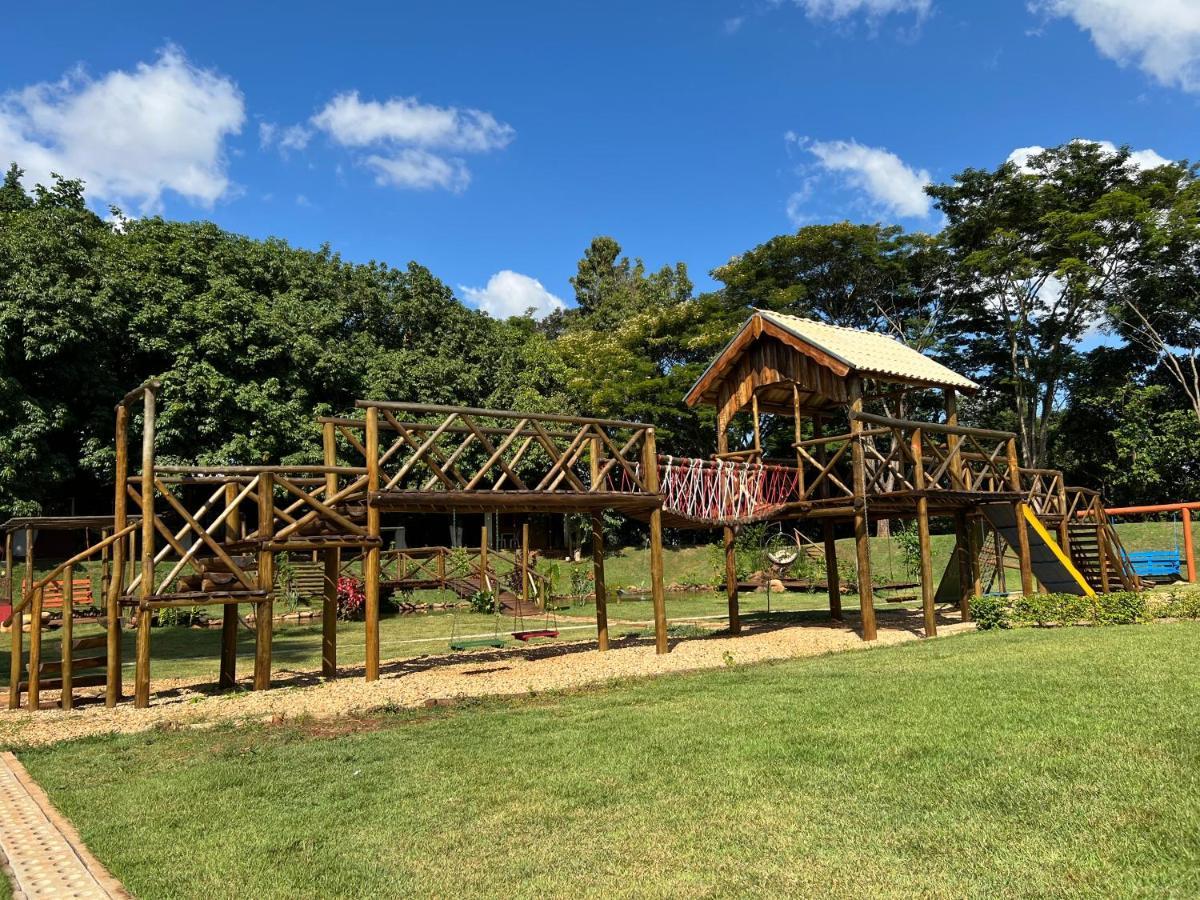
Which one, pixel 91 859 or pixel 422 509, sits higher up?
pixel 422 509

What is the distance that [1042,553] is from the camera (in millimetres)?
17500

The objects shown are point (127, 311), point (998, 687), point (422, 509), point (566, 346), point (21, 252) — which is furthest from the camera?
point (566, 346)

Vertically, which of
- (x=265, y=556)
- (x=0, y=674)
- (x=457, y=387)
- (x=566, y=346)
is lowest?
(x=0, y=674)

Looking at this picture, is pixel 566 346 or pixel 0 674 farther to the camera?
pixel 566 346

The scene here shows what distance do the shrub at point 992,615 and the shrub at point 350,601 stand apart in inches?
614

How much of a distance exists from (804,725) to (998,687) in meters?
2.31

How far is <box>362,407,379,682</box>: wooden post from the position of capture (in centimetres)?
1205

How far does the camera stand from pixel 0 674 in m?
14.2

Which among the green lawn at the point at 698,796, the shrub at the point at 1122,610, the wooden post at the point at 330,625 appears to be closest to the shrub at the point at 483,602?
the wooden post at the point at 330,625

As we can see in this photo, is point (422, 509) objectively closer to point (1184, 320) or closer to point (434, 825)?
point (434, 825)

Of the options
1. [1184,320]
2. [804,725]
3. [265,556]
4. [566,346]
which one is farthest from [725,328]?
[804,725]

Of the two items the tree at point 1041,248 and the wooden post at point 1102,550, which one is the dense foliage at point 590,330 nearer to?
the tree at point 1041,248

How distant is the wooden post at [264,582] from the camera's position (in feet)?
37.9

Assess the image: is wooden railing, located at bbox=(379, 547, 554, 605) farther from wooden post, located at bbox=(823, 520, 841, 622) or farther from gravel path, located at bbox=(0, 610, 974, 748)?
→ gravel path, located at bbox=(0, 610, 974, 748)
